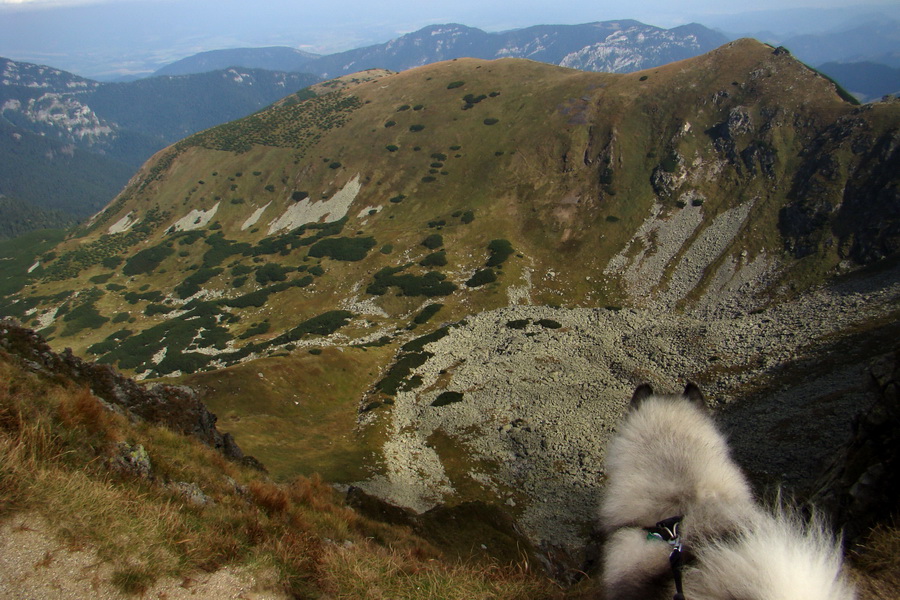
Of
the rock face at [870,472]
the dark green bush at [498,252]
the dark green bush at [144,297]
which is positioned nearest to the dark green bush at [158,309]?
the dark green bush at [144,297]

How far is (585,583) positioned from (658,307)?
5700cm

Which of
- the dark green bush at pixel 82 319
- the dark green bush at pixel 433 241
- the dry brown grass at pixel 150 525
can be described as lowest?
the dark green bush at pixel 82 319

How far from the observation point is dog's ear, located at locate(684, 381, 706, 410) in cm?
401

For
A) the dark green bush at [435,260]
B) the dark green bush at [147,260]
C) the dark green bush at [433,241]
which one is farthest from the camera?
the dark green bush at [147,260]

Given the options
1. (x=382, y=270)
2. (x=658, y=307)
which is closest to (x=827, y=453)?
(x=658, y=307)

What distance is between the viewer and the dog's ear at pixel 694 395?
4.01 meters

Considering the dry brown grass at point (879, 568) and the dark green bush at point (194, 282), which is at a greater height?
the dry brown grass at point (879, 568)

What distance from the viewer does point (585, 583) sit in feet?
20.7

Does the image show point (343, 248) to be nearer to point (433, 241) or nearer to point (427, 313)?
point (433, 241)

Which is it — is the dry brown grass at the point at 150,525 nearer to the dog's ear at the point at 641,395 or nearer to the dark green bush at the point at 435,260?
the dog's ear at the point at 641,395

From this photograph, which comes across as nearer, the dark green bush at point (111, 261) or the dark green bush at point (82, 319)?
the dark green bush at point (82, 319)

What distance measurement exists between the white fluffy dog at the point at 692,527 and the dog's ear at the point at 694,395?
0.02 metres

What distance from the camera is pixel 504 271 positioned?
66625mm

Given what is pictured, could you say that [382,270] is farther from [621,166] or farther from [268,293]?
[621,166]
